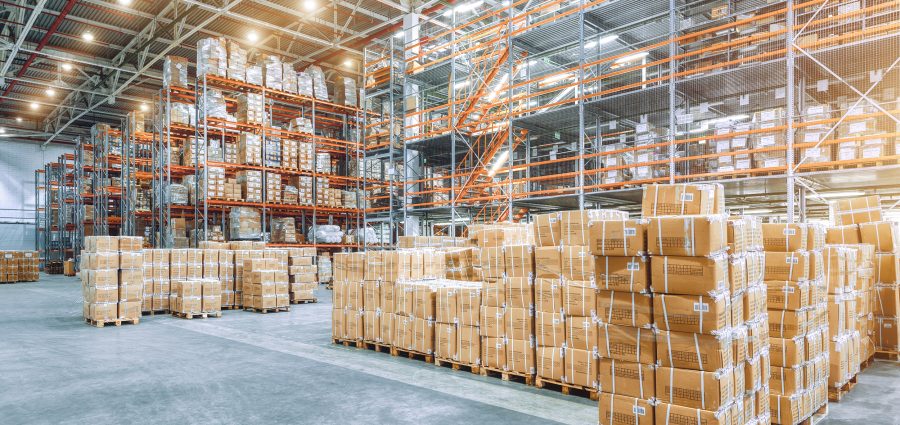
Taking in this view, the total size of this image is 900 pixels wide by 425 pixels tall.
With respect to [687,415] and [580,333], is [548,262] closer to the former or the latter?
[580,333]

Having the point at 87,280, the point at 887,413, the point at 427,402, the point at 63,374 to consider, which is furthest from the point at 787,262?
the point at 87,280

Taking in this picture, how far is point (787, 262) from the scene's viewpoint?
5.29 meters

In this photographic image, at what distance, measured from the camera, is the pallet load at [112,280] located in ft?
36.9

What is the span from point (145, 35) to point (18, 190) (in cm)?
2073

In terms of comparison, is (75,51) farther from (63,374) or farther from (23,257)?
(63,374)

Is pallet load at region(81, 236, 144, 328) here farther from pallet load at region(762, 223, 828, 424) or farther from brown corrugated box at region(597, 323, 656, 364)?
pallet load at region(762, 223, 828, 424)

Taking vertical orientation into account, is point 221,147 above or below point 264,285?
above

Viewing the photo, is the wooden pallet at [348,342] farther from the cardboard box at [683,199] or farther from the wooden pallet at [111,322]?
the cardboard box at [683,199]

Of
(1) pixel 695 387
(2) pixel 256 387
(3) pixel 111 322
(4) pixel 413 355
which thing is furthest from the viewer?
(3) pixel 111 322

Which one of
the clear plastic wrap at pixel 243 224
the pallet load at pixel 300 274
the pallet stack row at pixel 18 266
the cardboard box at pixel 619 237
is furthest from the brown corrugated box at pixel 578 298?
the pallet stack row at pixel 18 266

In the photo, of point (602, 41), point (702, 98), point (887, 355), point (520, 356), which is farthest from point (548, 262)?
point (602, 41)

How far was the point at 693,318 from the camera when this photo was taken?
13.4ft

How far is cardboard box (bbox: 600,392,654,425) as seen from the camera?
4.31 metres

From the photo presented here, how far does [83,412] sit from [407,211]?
12495 millimetres
